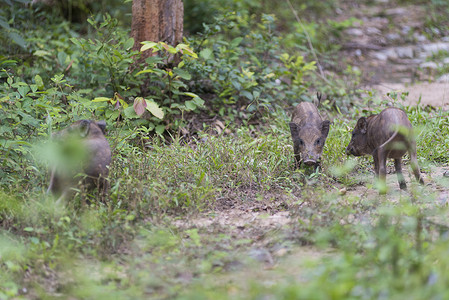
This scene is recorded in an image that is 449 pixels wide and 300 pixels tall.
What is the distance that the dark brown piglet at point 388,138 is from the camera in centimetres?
480

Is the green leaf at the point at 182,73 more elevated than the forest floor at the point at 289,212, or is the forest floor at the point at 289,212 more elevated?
the green leaf at the point at 182,73

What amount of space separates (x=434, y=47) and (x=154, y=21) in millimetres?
7184

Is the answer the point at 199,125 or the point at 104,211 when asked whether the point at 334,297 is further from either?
the point at 199,125

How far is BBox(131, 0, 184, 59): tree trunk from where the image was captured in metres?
7.15

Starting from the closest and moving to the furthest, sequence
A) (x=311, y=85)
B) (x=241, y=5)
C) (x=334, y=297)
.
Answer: (x=334, y=297), (x=311, y=85), (x=241, y=5)

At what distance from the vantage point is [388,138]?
15.9 feet

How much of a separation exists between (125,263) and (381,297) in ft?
6.29

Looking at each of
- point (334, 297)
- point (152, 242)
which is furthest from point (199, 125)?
point (334, 297)

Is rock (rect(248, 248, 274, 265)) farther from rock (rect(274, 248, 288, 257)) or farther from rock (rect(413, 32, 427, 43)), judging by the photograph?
rock (rect(413, 32, 427, 43))

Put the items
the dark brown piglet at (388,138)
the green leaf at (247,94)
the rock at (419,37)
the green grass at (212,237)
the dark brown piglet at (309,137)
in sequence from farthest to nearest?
the rock at (419,37), the green leaf at (247,94), the dark brown piglet at (309,137), the dark brown piglet at (388,138), the green grass at (212,237)

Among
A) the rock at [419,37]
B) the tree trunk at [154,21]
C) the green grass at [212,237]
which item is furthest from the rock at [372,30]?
the green grass at [212,237]

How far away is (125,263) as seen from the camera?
3.90 meters

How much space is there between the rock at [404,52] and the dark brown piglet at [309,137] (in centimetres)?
652

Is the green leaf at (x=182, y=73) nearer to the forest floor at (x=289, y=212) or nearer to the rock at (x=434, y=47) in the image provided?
the forest floor at (x=289, y=212)
